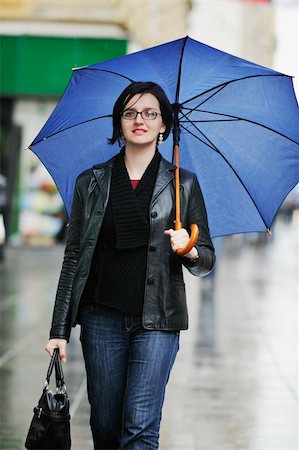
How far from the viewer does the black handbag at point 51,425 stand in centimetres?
481

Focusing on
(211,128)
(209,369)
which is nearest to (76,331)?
(209,369)

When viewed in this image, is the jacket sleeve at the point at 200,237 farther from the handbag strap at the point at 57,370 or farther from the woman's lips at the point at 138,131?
the handbag strap at the point at 57,370

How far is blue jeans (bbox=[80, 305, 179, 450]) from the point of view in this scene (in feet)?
16.7

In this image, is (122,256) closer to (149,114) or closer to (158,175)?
(158,175)

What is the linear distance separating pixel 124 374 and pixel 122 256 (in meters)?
0.50

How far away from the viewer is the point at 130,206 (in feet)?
16.9

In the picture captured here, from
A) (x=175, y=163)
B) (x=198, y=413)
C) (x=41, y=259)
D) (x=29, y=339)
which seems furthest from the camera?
(x=41, y=259)

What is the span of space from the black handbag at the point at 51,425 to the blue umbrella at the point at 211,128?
1.24 metres

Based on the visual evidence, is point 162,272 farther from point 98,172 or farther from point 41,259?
point 41,259

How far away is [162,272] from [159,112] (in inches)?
27.4

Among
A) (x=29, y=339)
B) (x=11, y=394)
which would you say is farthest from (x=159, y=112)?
(x=29, y=339)

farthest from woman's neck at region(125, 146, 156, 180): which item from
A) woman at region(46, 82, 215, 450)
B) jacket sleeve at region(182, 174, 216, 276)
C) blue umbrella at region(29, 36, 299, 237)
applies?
blue umbrella at region(29, 36, 299, 237)

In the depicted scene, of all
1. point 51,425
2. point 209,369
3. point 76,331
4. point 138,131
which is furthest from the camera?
point 76,331

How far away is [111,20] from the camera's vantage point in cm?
2614
